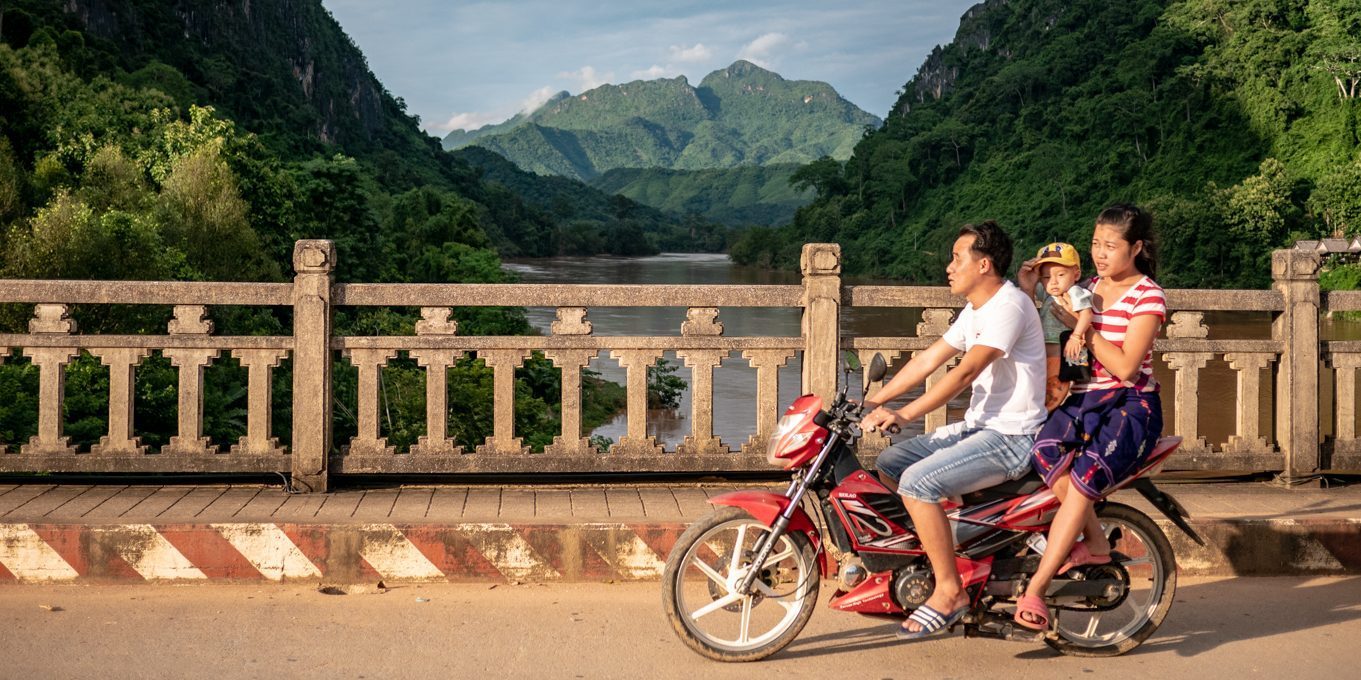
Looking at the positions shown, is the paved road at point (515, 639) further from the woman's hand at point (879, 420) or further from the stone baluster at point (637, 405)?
the stone baluster at point (637, 405)

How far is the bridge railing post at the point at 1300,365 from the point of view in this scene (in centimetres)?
732

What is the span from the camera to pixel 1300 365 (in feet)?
24.2

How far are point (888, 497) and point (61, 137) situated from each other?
4506 cm

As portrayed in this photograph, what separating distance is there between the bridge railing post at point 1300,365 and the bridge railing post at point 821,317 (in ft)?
8.02

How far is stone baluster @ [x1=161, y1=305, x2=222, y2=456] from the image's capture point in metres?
7.02

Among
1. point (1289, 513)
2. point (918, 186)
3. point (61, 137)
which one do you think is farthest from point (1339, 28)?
point (1289, 513)

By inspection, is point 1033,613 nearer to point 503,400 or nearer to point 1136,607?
point 1136,607

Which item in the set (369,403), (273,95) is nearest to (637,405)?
(369,403)

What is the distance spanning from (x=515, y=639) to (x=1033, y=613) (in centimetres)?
196

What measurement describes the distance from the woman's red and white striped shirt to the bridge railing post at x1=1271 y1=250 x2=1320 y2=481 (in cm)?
283

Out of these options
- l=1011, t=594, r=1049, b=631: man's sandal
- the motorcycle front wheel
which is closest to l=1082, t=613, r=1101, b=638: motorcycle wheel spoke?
l=1011, t=594, r=1049, b=631: man's sandal

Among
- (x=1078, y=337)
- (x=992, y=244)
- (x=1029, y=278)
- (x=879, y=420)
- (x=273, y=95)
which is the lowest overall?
(x=879, y=420)

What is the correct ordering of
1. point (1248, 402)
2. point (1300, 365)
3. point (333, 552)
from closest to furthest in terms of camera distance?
point (333, 552) → point (1300, 365) → point (1248, 402)

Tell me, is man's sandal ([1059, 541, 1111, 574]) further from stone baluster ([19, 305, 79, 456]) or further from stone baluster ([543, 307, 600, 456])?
stone baluster ([19, 305, 79, 456])
